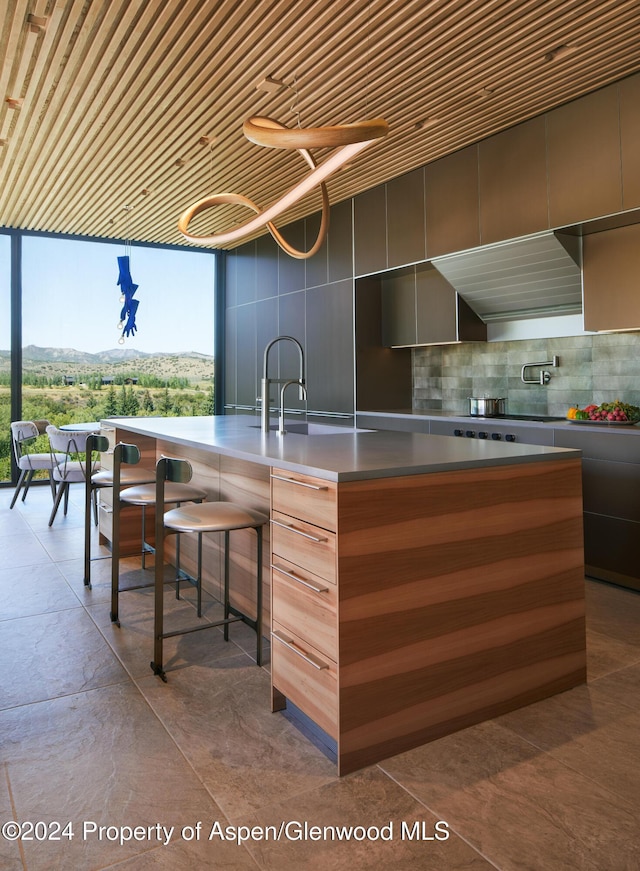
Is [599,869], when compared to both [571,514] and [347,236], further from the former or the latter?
[347,236]

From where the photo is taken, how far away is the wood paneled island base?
1.86m

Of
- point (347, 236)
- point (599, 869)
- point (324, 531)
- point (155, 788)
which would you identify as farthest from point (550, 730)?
point (347, 236)

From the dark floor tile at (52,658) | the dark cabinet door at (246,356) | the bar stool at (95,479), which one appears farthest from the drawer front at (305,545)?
the dark cabinet door at (246,356)


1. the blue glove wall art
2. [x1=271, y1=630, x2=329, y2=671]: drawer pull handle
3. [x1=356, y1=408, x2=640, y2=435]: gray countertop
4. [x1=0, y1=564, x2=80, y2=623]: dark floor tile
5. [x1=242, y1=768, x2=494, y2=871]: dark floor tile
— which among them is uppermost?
the blue glove wall art

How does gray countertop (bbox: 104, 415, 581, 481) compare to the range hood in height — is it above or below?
below

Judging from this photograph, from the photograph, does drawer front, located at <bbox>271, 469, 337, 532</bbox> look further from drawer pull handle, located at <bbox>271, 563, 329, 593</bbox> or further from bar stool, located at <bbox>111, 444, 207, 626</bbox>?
bar stool, located at <bbox>111, 444, 207, 626</bbox>

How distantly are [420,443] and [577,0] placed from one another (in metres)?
2.09

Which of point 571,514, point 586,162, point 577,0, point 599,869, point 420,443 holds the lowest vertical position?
point 599,869

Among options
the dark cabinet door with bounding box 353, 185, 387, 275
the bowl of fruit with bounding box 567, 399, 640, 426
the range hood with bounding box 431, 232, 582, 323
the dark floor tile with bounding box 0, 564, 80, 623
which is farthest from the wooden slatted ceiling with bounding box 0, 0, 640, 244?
the dark floor tile with bounding box 0, 564, 80, 623

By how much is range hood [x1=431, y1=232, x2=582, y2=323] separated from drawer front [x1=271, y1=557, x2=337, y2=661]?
294 centimetres

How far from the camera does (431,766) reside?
6.18 ft

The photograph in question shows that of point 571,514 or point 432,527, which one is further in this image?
point 571,514

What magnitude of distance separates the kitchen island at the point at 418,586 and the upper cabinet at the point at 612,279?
5.77ft

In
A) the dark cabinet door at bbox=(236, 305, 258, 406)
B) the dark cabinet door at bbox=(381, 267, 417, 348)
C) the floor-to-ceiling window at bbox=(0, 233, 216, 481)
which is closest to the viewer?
the dark cabinet door at bbox=(381, 267, 417, 348)
